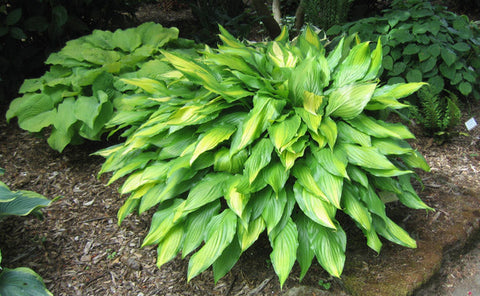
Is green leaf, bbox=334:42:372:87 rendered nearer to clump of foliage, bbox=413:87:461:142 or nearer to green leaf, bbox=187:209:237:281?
green leaf, bbox=187:209:237:281

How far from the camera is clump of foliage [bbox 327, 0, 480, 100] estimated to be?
11.7 ft

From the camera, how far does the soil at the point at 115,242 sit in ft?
7.08

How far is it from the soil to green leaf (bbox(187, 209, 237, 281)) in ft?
1.28

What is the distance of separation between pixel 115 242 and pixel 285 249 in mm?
1270

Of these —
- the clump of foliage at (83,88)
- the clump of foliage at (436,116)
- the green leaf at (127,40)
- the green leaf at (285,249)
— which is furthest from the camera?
the green leaf at (127,40)

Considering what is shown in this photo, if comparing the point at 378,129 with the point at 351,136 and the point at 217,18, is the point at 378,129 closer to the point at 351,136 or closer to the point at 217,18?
the point at 351,136

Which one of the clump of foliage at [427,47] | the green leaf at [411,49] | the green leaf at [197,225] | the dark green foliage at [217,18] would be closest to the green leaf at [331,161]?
the green leaf at [197,225]

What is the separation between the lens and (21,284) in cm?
188

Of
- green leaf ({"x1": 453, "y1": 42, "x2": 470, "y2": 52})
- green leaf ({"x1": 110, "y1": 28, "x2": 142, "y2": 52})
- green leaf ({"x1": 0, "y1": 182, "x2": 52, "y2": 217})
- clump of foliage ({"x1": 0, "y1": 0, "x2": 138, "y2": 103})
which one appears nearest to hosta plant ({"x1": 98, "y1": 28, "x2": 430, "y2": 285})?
green leaf ({"x1": 0, "y1": 182, "x2": 52, "y2": 217})

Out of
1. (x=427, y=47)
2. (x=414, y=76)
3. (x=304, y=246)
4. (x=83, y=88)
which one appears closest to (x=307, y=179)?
(x=304, y=246)

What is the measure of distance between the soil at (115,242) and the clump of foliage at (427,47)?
786 millimetres

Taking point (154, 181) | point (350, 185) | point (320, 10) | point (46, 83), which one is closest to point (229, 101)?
point (154, 181)

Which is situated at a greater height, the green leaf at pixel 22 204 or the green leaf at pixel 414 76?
the green leaf at pixel 22 204

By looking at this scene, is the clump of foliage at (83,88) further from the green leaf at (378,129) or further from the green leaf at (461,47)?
the green leaf at (461,47)
